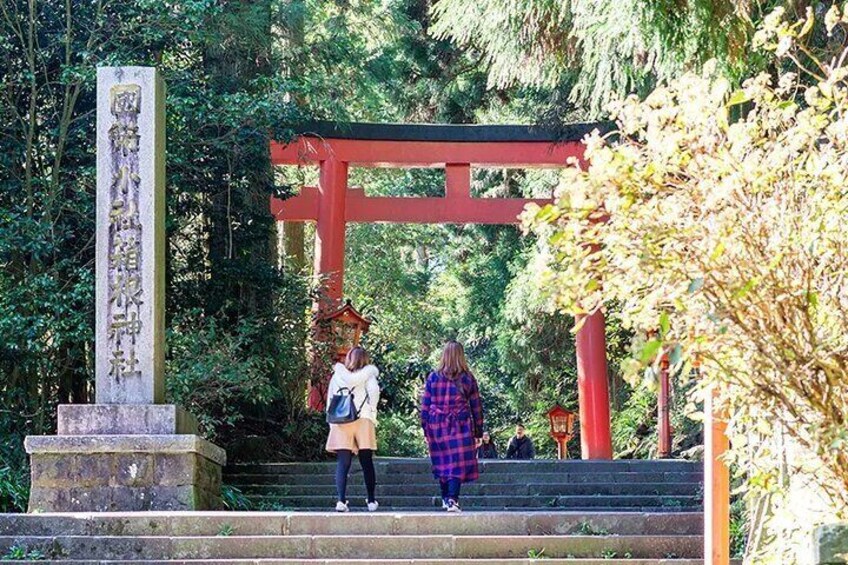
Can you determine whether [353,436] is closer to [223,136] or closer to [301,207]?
[223,136]

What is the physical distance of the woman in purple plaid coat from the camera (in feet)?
36.3

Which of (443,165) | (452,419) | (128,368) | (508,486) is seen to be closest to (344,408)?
(452,419)

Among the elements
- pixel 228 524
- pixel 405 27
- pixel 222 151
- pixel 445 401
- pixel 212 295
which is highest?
pixel 405 27

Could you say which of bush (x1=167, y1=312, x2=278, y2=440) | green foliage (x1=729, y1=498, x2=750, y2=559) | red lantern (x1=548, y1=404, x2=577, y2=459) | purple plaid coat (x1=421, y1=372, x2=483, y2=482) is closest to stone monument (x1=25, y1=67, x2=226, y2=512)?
purple plaid coat (x1=421, y1=372, x2=483, y2=482)

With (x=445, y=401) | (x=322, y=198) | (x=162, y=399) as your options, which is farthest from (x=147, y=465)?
Result: (x=322, y=198)

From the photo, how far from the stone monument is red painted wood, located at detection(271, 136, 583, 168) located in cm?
824

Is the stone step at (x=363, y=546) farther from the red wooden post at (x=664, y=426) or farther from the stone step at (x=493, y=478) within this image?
the red wooden post at (x=664, y=426)

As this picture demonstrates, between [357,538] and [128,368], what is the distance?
101 inches

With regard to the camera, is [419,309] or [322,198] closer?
[322,198]

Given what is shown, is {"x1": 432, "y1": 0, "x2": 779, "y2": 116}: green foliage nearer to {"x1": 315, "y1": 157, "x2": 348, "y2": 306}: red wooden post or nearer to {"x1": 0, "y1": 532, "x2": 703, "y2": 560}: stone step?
{"x1": 0, "y1": 532, "x2": 703, "y2": 560}: stone step

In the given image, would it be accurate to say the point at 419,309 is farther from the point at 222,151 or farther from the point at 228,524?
the point at 228,524

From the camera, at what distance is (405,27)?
22.0 meters

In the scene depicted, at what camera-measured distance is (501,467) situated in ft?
47.6

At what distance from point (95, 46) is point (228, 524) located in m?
5.98
